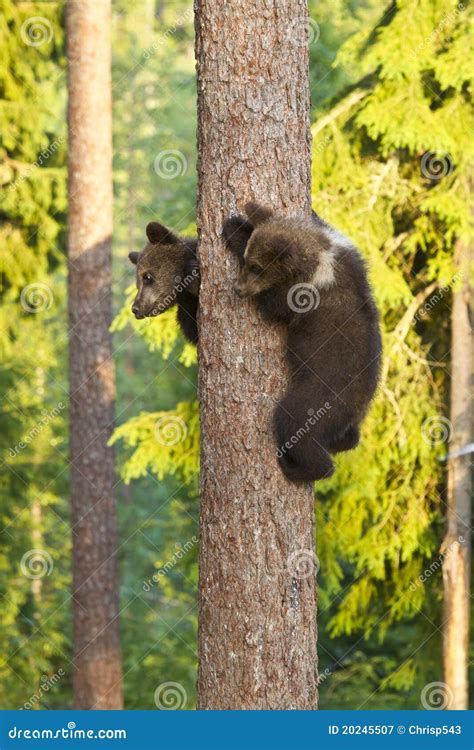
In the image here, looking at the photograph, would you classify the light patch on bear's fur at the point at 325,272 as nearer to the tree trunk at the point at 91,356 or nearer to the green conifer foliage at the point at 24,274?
the tree trunk at the point at 91,356

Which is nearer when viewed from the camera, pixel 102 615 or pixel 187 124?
pixel 102 615

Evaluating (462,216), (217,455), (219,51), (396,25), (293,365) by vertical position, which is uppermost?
(396,25)

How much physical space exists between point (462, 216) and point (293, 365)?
3960mm

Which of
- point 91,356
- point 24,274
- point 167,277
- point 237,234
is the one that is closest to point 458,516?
point 91,356

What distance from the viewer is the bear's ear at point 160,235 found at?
193 inches

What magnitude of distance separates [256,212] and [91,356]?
518 cm

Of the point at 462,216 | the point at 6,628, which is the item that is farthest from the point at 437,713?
the point at 6,628

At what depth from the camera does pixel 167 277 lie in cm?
491

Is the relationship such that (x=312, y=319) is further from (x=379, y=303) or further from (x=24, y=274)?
(x=24, y=274)

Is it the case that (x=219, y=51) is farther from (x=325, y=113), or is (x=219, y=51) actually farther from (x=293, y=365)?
(x=325, y=113)

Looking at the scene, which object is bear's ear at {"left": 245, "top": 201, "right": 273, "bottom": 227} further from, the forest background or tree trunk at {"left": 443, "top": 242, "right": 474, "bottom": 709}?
tree trunk at {"left": 443, "top": 242, "right": 474, "bottom": 709}

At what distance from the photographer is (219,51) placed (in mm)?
3828

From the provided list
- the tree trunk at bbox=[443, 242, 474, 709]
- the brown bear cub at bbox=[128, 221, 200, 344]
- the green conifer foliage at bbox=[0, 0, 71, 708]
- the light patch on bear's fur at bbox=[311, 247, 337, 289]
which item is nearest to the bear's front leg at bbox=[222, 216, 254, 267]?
the light patch on bear's fur at bbox=[311, 247, 337, 289]

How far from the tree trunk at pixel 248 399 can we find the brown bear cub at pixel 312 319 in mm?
82
